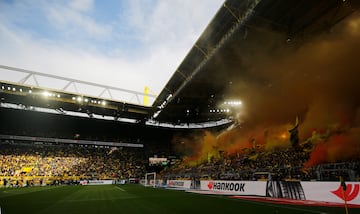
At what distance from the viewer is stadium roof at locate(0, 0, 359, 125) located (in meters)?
18.4

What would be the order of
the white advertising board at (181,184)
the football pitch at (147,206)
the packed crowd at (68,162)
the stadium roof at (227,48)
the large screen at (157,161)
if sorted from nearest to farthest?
1. the football pitch at (147,206)
2. the stadium roof at (227,48)
3. the white advertising board at (181,184)
4. the packed crowd at (68,162)
5. the large screen at (157,161)

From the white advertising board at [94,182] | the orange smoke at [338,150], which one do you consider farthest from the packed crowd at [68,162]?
the orange smoke at [338,150]

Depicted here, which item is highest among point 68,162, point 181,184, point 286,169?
point 68,162

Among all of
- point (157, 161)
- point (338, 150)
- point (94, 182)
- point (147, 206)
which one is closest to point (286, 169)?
point (338, 150)

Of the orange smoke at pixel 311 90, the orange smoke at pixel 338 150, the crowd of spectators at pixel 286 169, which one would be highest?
the orange smoke at pixel 311 90

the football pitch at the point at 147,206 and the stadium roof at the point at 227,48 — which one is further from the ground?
the stadium roof at the point at 227,48

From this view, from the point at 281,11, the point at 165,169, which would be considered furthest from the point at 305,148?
the point at 165,169

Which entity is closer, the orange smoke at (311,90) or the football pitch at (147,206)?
the football pitch at (147,206)

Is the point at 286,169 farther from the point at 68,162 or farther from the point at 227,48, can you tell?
the point at 68,162

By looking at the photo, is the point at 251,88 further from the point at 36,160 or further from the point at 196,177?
the point at 36,160

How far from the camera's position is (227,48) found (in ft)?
74.0

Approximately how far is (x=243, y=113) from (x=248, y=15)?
27.2 meters

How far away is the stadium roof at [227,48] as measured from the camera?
18438 mm

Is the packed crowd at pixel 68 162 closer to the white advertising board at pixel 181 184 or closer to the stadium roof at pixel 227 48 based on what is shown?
the stadium roof at pixel 227 48
